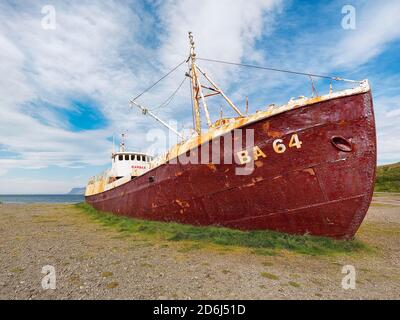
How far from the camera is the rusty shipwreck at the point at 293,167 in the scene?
7621mm

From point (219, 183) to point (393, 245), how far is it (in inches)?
266

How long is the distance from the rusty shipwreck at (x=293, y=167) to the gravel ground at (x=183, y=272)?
1.29 metres

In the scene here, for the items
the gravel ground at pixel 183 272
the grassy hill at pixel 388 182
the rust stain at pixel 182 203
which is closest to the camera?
the gravel ground at pixel 183 272

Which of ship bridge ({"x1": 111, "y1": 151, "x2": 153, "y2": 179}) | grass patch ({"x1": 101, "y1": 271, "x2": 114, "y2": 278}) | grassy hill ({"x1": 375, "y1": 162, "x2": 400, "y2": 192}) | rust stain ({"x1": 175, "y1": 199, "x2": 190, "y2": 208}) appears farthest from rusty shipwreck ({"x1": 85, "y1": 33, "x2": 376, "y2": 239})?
grassy hill ({"x1": 375, "y1": 162, "x2": 400, "y2": 192})

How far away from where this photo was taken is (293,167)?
7.96 meters

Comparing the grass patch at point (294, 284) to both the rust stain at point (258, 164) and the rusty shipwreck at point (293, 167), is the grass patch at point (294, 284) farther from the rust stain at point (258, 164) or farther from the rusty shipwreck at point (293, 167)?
the rust stain at point (258, 164)

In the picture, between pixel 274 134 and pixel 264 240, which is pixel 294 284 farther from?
pixel 274 134

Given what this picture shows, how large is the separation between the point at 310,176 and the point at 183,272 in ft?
16.0

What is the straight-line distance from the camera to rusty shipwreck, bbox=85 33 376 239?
7.62 meters

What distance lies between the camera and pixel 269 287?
5230 millimetres

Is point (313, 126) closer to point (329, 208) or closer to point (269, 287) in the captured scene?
point (329, 208)

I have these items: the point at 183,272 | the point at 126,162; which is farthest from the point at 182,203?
the point at 126,162

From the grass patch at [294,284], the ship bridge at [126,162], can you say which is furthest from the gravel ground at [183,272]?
the ship bridge at [126,162]
